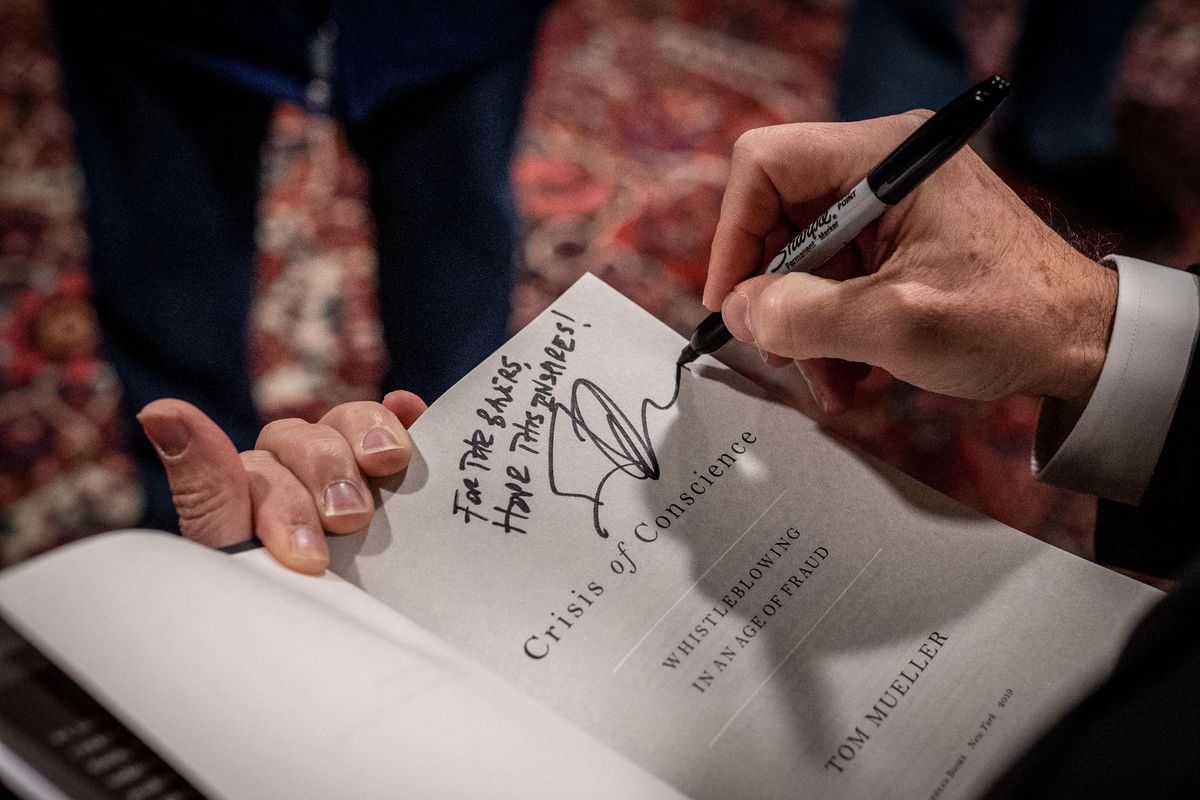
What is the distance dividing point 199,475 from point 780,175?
0.37 m

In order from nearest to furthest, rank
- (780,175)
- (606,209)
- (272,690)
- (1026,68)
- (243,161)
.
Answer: (272,690)
(780,175)
(243,161)
(606,209)
(1026,68)

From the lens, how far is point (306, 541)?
0.41 metres

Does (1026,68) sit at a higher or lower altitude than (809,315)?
higher

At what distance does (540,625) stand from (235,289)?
641mm

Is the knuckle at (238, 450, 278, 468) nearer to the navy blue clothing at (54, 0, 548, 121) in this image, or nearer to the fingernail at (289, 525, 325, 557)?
the fingernail at (289, 525, 325, 557)

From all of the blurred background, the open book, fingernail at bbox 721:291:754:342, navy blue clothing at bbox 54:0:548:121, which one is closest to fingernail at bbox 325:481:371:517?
the open book

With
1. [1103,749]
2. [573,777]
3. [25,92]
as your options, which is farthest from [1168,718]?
[25,92]

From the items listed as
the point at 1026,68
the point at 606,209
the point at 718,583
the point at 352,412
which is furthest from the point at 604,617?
the point at 1026,68

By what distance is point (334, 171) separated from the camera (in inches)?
48.7

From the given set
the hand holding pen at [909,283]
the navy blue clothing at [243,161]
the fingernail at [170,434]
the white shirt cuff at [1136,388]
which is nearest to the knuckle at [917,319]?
the hand holding pen at [909,283]

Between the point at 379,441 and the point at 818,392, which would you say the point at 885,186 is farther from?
the point at 379,441

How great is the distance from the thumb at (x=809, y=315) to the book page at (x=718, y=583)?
0.04m
